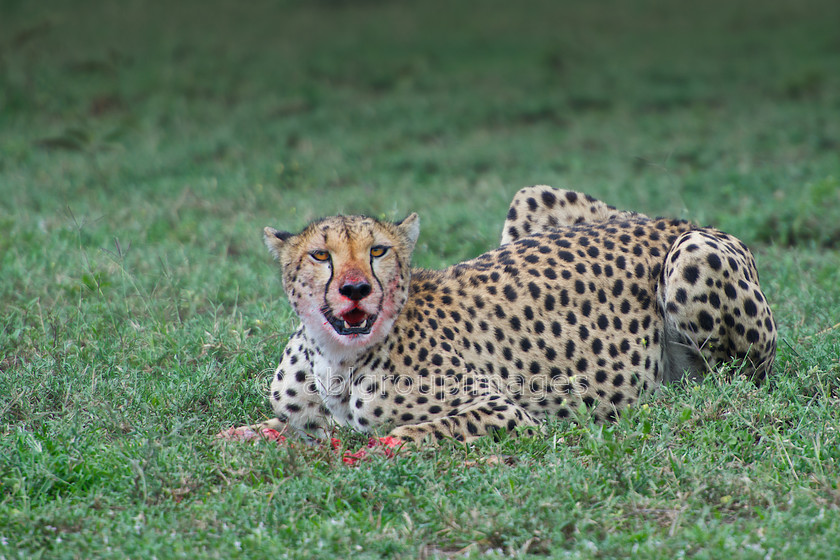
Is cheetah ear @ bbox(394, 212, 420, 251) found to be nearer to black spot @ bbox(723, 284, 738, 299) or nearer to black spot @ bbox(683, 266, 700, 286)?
black spot @ bbox(683, 266, 700, 286)

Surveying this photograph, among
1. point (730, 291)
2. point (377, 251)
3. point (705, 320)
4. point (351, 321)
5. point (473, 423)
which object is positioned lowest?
point (473, 423)

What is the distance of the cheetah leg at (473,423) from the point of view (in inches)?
158

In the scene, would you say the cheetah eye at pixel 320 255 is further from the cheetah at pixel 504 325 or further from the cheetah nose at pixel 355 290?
the cheetah nose at pixel 355 290

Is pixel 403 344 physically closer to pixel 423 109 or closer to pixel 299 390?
pixel 299 390

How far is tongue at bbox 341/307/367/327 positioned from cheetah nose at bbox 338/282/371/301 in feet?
0.24

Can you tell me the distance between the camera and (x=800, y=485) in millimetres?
3623

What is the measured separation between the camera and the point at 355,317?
404 cm

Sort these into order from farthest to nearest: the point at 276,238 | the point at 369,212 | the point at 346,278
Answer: the point at 369,212, the point at 276,238, the point at 346,278

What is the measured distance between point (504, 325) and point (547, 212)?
3.48 ft

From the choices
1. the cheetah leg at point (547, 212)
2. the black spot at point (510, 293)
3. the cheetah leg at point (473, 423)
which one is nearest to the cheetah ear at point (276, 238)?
the cheetah leg at point (473, 423)

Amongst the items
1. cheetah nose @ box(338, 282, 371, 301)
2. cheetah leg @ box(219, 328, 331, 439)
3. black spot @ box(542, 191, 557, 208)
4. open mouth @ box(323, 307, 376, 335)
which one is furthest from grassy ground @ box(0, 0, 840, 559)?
black spot @ box(542, 191, 557, 208)

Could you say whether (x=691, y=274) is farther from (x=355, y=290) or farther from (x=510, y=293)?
(x=355, y=290)

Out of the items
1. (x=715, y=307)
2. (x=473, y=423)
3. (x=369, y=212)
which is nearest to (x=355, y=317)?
(x=473, y=423)

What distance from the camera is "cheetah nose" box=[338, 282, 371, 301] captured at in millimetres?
3922
